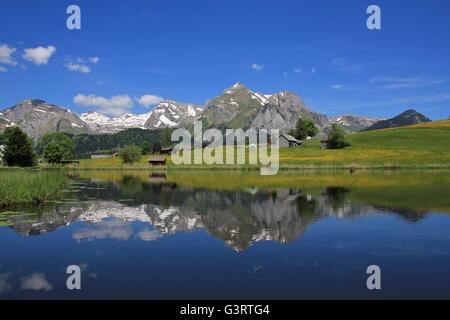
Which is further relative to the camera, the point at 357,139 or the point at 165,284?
the point at 357,139

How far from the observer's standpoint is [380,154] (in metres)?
129

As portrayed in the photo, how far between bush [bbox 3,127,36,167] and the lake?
324ft

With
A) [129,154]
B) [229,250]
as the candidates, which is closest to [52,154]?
[129,154]

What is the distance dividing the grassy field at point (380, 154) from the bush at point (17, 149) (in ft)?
75.7

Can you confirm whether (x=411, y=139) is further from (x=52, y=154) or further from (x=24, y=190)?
(x=24, y=190)

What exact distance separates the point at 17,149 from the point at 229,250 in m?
123

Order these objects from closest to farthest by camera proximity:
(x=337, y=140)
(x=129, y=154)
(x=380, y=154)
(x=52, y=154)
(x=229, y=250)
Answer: (x=229, y=250), (x=380, y=154), (x=337, y=140), (x=129, y=154), (x=52, y=154)

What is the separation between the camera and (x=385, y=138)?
16100cm

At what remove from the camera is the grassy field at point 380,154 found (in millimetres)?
113312

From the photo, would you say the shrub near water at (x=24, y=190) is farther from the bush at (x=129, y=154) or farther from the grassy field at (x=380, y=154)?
the bush at (x=129, y=154)

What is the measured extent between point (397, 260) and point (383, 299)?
5885 millimetres

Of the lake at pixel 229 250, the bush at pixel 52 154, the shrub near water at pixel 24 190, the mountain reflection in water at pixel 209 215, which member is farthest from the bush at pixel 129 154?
the lake at pixel 229 250
